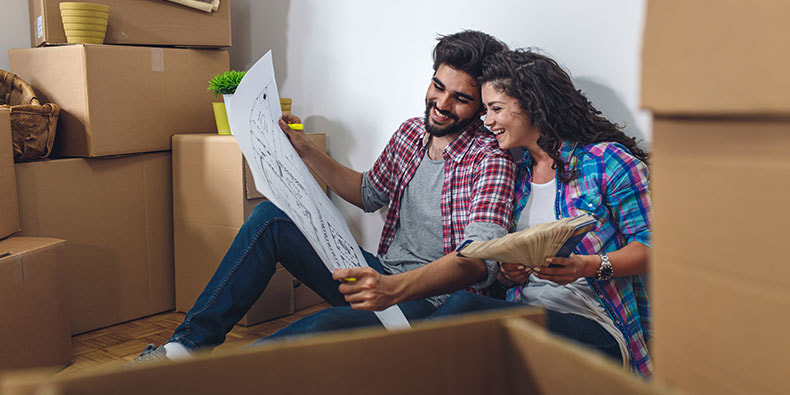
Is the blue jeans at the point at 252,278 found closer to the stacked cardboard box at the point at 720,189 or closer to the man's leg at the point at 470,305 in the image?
the man's leg at the point at 470,305

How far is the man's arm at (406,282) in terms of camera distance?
3.97 ft

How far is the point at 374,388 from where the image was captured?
353 millimetres

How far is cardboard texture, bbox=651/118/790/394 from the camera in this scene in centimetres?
34

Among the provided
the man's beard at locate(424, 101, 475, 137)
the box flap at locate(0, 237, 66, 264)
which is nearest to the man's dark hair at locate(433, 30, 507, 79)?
the man's beard at locate(424, 101, 475, 137)

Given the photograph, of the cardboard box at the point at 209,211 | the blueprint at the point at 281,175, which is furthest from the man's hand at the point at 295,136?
the cardboard box at the point at 209,211

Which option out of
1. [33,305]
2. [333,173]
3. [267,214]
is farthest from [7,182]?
[333,173]

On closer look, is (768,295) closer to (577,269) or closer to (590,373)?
(590,373)

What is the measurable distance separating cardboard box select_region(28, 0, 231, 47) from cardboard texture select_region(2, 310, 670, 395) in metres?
1.94

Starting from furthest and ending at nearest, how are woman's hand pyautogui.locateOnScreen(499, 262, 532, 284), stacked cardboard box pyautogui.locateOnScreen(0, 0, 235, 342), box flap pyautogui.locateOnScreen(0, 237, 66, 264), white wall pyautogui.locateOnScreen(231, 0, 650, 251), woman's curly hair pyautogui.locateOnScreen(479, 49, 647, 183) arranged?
stacked cardboard box pyautogui.locateOnScreen(0, 0, 235, 342) < box flap pyautogui.locateOnScreen(0, 237, 66, 264) < white wall pyautogui.locateOnScreen(231, 0, 650, 251) < woman's curly hair pyautogui.locateOnScreen(479, 49, 647, 183) < woman's hand pyautogui.locateOnScreen(499, 262, 532, 284)

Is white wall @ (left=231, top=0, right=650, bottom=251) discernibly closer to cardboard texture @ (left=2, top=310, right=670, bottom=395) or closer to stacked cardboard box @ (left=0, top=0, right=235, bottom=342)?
stacked cardboard box @ (left=0, top=0, right=235, bottom=342)

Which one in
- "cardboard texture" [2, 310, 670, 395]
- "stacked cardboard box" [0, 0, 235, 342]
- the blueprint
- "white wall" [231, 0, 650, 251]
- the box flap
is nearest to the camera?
"cardboard texture" [2, 310, 670, 395]

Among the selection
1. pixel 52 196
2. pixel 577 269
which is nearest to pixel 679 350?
pixel 577 269

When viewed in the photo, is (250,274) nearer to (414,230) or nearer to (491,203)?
(414,230)

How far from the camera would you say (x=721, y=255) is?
1.18 ft
